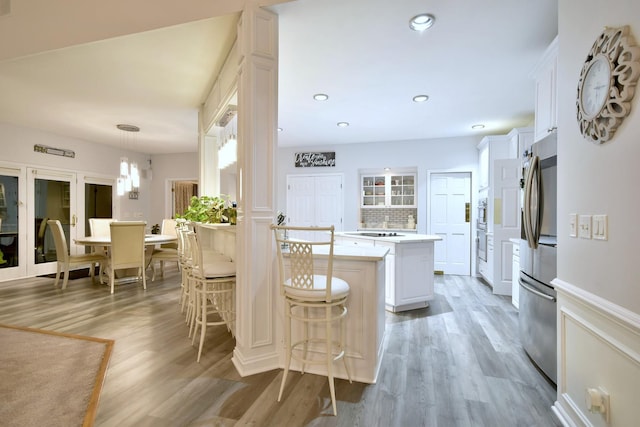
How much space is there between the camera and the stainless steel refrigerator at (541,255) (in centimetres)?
213

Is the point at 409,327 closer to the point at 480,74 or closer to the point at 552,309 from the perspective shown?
the point at 552,309

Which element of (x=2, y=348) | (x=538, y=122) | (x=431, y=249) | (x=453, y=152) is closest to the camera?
(x=2, y=348)

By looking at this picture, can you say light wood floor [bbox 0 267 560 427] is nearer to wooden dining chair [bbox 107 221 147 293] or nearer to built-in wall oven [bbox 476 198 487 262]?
wooden dining chair [bbox 107 221 147 293]

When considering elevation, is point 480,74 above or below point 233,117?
above

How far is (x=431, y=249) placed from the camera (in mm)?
4027

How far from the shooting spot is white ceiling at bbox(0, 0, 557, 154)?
97.3 inches

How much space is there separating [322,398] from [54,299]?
4.23 metres

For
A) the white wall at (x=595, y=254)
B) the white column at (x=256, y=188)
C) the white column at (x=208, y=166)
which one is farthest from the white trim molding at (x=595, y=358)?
the white column at (x=208, y=166)

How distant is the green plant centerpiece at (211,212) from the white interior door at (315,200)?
10.6ft

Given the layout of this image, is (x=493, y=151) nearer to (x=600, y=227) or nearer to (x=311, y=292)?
(x=600, y=227)

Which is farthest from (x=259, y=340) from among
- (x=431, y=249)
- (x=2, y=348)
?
(x=431, y=249)

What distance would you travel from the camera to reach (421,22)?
8.11ft

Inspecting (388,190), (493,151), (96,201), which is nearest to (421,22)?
(493,151)

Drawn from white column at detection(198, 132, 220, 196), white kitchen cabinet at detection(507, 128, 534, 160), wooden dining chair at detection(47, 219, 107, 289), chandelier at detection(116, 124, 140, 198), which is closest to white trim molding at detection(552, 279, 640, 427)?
white kitchen cabinet at detection(507, 128, 534, 160)
